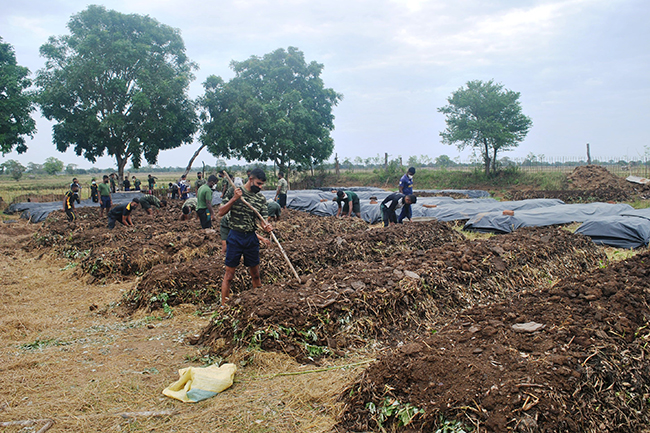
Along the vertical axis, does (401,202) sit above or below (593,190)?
above

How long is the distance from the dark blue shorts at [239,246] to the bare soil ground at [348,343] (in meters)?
0.52

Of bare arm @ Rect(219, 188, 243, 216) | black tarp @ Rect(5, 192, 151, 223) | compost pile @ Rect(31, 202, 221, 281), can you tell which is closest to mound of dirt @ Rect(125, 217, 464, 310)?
compost pile @ Rect(31, 202, 221, 281)

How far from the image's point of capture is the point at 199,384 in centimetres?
324

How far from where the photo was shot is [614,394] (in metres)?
2.68

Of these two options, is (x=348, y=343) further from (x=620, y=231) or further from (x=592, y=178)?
(x=592, y=178)

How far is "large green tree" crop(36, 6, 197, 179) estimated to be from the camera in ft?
67.5

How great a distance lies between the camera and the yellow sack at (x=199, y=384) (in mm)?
3180

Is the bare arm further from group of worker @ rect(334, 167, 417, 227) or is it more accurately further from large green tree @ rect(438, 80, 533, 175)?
large green tree @ rect(438, 80, 533, 175)

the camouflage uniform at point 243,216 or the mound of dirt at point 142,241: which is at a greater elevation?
the camouflage uniform at point 243,216

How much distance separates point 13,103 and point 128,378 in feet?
63.4

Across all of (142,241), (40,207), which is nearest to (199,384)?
(142,241)

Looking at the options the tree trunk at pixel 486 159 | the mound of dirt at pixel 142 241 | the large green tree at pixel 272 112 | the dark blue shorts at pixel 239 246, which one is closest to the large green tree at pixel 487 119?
the tree trunk at pixel 486 159

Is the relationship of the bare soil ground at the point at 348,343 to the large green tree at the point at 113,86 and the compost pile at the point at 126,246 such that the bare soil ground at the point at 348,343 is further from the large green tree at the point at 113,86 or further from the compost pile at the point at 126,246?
the large green tree at the point at 113,86

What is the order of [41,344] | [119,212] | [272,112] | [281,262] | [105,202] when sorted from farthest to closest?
[272,112], [105,202], [119,212], [281,262], [41,344]
